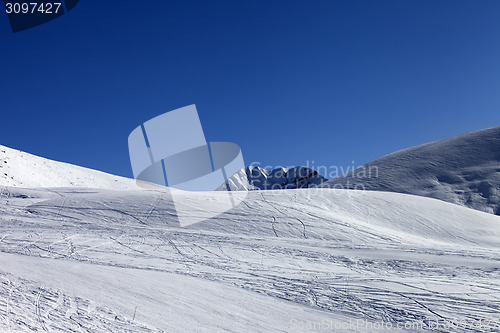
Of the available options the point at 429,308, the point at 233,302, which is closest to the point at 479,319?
the point at 429,308

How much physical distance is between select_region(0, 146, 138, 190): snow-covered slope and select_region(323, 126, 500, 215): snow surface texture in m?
34.3

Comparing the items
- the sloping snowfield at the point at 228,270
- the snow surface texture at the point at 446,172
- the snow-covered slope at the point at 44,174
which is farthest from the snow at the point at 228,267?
the snow surface texture at the point at 446,172

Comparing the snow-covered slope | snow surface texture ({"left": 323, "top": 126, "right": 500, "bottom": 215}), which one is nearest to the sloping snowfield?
the snow-covered slope

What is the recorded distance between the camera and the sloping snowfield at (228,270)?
6.60 meters

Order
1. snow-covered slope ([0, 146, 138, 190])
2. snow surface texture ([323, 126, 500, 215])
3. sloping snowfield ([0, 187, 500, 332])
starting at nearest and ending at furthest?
1. sloping snowfield ([0, 187, 500, 332])
2. snow-covered slope ([0, 146, 138, 190])
3. snow surface texture ([323, 126, 500, 215])

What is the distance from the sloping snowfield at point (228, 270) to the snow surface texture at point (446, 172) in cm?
3093

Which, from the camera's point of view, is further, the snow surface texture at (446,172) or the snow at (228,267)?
the snow surface texture at (446,172)

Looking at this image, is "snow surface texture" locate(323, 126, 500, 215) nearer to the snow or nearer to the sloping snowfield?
the snow

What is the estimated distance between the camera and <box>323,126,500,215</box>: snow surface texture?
1859 inches

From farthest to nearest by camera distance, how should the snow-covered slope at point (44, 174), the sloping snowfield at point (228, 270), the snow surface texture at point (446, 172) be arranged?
the snow surface texture at point (446, 172) → the snow-covered slope at point (44, 174) → the sloping snowfield at point (228, 270)

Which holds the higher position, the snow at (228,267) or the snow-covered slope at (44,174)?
the snow-covered slope at (44,174)

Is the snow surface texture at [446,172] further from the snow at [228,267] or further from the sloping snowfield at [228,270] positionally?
the sloping snowfield at [228,270]

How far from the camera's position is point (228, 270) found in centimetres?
982

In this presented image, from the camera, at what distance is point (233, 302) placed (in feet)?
24.5
